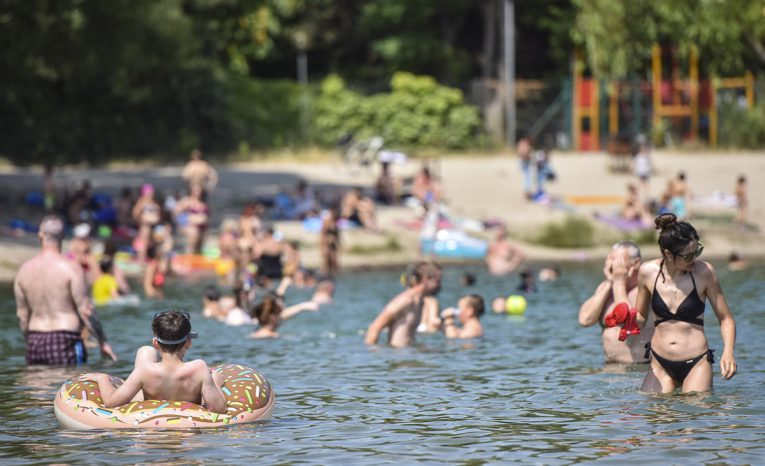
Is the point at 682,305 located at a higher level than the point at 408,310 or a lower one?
higher

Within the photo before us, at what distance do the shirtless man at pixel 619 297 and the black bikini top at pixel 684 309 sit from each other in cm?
128

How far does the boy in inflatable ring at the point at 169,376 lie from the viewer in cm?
1040

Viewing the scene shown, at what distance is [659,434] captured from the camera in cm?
1076

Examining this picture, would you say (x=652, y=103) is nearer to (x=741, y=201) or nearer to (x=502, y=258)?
(x=741, y=201)

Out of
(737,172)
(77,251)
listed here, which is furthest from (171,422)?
(737,172)

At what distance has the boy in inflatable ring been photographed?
34.1 feet

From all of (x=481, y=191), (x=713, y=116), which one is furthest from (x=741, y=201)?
(x=713, y=116)

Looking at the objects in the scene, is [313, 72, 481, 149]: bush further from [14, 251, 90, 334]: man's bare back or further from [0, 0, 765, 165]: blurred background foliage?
[14, 251, 90, 334]: man's bare back

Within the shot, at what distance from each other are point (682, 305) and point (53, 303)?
5.75 metres

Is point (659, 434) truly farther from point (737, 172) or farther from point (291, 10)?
point (291, 10)

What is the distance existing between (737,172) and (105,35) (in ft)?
54.7

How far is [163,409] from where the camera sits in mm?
10867

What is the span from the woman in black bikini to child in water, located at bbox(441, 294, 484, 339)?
603 cm

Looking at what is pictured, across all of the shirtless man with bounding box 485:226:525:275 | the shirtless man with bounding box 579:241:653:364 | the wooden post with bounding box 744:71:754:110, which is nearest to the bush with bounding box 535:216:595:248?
the shirtless man with bounding box 485:226:525:275
